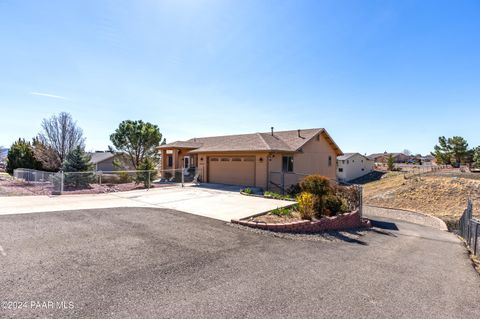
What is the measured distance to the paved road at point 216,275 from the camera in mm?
3482

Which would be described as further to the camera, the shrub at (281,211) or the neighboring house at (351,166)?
the neighboring house at (351,166)

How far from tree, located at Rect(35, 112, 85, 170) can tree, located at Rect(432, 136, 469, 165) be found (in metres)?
60.9

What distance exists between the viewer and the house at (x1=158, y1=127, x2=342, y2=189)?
1738cm

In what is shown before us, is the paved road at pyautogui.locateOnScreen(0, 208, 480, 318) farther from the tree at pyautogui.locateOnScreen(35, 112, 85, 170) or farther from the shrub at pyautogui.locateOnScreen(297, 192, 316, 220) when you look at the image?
the tree at pyautogui.locateOnScreen(35, 112, 85, 170)

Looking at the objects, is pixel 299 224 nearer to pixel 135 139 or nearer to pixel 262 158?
pixel 262 158

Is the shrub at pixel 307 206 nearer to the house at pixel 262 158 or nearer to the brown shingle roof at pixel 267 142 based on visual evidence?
the house at pixel 262 158

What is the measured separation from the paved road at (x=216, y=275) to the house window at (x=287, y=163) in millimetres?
11642

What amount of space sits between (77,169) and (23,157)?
14433 millimetres

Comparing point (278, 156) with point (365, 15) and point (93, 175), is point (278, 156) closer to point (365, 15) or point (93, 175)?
point (365, 15)

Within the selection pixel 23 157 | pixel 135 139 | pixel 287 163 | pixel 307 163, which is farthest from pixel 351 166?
pixel 23 157

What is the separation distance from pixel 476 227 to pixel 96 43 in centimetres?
1657

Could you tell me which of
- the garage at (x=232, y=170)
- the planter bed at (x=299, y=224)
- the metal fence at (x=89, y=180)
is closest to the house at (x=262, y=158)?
the garage at (x=232, y=170)

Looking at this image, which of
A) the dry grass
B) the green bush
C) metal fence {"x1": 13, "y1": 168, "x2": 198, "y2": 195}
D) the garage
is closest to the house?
the garage

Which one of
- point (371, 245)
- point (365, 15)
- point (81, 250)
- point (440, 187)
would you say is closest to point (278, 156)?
point (365, 15)
